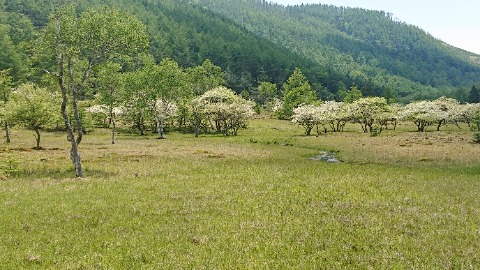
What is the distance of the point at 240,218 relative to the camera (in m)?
16.0

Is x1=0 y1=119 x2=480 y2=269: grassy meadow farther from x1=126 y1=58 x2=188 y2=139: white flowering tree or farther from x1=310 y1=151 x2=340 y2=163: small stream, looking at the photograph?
x1=126 y1=58 x2=188 y2=139: white flowering tree

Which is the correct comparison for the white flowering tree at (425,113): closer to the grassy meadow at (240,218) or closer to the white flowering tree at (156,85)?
the white flowering tree at (156,85)

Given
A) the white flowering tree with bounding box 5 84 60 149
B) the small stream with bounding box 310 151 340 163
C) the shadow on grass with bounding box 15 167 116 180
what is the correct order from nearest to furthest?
the shadow on grass with bounding box 15 167 116 180, the small stream with bounding box 310 151 340 163, the white flowering tree with bounding box 5 84 60 149

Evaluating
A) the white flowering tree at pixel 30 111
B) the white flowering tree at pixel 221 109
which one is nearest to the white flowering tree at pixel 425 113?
the white flowering tree at pixel 221 109

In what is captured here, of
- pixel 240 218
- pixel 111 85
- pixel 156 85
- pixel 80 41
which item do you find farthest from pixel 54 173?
pixel 156 85

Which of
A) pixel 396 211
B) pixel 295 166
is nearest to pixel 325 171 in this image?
pixel 295 166

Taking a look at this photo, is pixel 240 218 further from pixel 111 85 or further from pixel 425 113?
pixel 425 113

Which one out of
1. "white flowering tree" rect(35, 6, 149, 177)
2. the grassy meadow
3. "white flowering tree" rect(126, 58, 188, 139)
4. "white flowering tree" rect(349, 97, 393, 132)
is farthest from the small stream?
"white flowering tree" rect(349, 97, 393, 132)

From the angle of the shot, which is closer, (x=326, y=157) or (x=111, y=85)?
(x=326, y=157)

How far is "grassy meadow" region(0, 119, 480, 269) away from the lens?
11.2m

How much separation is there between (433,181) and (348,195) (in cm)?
914

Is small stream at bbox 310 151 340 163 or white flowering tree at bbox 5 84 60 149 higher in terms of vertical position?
white flowering tree at bbox 5 84 60 149

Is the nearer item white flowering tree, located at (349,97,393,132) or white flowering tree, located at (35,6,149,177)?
white flowering tree, located at (35,6,149,177)

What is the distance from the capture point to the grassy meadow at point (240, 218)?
11226mm
